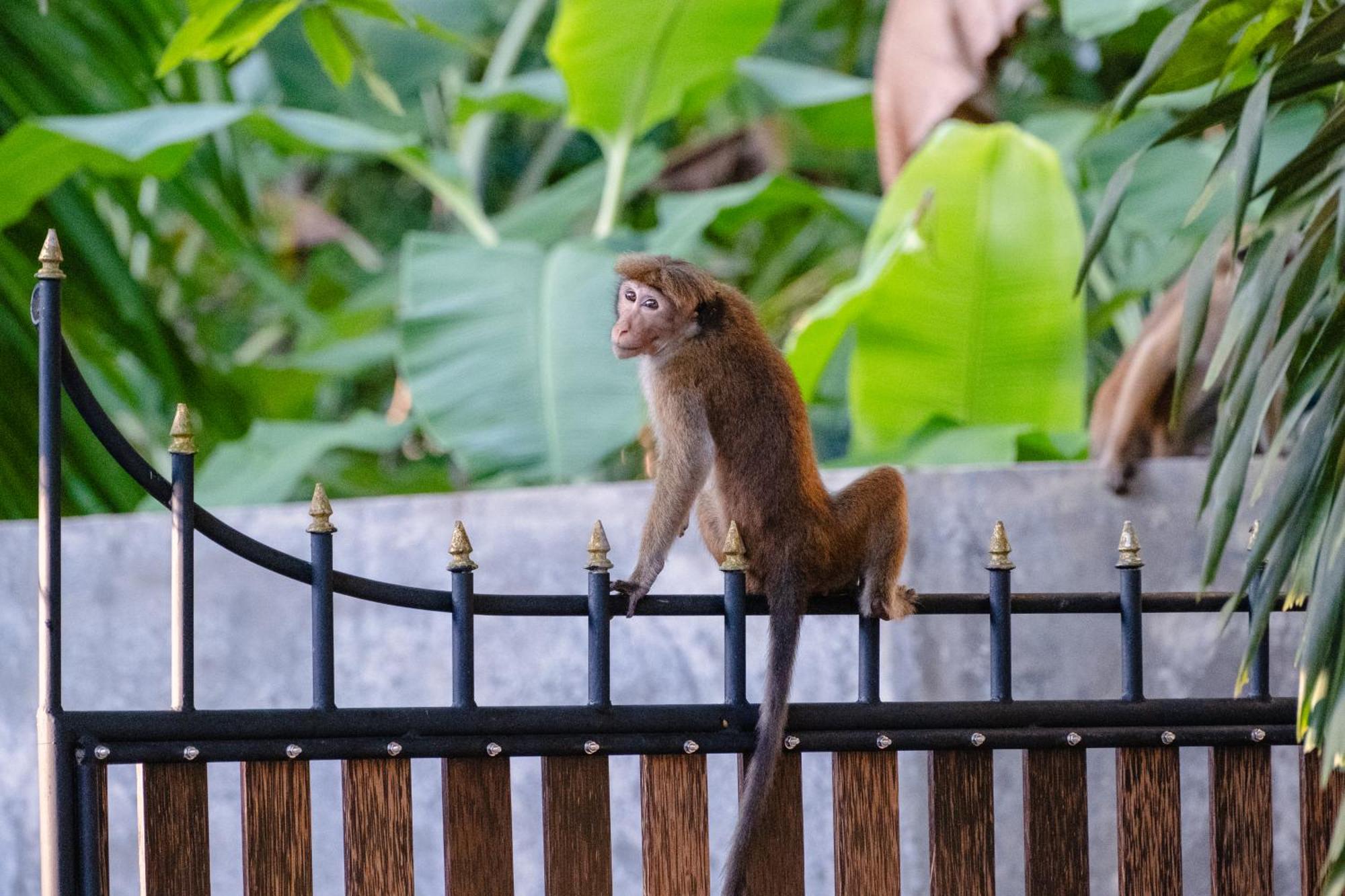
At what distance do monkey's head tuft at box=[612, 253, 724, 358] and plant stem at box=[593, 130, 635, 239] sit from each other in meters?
2.48

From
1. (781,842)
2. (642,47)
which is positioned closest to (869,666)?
(781,842)

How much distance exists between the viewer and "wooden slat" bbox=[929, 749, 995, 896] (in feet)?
7.35

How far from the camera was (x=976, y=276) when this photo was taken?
14.2 ft

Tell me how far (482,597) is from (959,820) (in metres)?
0.80

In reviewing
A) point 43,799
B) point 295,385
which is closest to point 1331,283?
point 43,799

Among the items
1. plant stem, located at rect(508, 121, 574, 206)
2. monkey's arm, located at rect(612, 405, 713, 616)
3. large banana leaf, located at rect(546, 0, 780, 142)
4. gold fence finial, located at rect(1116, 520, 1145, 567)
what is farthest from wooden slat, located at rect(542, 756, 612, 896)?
plant stem, located at rect(508, 121, 574, 206)

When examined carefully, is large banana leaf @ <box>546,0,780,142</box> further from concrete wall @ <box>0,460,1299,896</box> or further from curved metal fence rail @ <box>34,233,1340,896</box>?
curved metal fence rail @ <box>34,233,1340,896</box>

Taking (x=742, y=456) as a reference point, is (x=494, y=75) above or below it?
above

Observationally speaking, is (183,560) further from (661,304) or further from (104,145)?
(104,145)

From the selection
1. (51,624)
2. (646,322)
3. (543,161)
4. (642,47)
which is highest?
(543,161)

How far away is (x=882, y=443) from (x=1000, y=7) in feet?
5.15

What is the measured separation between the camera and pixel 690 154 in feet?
24.6

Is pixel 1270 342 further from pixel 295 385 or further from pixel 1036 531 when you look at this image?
pixel 295 385

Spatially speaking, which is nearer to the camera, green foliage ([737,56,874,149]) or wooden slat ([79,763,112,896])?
wooden slat ([79,763,112,896])
